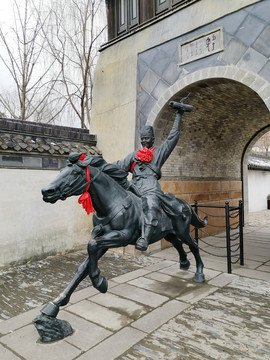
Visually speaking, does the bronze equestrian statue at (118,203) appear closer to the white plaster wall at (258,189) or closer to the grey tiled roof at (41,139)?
the grey tiled roof at (41,139)

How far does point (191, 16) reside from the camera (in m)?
5.10

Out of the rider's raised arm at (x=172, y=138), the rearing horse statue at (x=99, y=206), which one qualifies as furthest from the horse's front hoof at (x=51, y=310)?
the rider's raised arm at (x=172, y=138)

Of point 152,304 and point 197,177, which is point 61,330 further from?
point 197,177

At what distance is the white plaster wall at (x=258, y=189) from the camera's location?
13469 mm

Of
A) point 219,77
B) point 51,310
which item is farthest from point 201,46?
point 51,310

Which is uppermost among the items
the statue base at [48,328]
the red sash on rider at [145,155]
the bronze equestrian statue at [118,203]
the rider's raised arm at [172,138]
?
the rider's raised arm at [172,138]

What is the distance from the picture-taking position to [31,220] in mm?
5410

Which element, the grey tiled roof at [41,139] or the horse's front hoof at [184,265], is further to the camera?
the grey tiled roof at [41,139]

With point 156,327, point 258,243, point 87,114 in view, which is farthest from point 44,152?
point 87,114

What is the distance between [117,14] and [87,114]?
511 cm

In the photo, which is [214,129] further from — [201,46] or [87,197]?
[87,197]

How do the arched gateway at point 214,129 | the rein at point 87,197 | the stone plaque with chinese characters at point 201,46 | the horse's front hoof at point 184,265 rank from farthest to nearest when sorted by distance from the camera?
the arched gateway at point 214,129, the stone plaque with chinese characters at point 201,46, the horse's front hoof at point 184,265, the rein at point 87,197

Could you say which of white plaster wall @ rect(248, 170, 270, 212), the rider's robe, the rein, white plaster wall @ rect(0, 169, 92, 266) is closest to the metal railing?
the rider's robe

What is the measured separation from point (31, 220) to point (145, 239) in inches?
131
